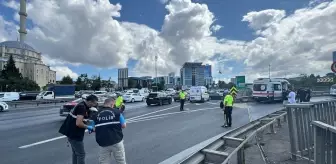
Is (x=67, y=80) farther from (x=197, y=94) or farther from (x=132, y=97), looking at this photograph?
(x=197, y=94)

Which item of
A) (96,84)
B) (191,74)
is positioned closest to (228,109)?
(96,84)

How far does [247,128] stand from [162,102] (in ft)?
66.8

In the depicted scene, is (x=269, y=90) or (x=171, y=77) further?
(x=171, y=77)

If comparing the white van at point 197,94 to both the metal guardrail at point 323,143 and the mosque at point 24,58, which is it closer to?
the metal guardrail at point 323,143

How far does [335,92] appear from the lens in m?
34.2

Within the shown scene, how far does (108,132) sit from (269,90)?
23.8m

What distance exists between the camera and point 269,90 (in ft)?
78.6

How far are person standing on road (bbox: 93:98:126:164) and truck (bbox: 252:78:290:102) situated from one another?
23.5m

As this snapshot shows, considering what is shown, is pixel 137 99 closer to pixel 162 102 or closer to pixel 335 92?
pixel 162 102

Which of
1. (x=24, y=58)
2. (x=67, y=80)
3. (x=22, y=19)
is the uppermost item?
(x=22, y=19)

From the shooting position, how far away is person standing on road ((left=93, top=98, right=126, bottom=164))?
3.77 m

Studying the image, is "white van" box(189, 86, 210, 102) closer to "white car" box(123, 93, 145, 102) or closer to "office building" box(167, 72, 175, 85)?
"white car" box(123, 93, 145, 102)

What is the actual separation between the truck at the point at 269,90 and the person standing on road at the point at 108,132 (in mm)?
23458

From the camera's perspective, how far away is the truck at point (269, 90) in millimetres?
24000
